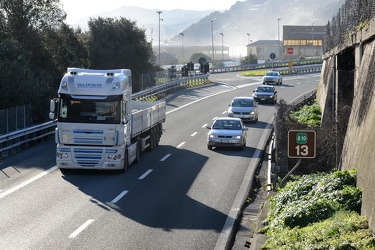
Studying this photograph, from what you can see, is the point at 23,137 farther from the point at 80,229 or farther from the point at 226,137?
the point at 80,229

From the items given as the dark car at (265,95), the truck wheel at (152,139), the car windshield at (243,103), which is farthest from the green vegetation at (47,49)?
the dark car at (265,95)

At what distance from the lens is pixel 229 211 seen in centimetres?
1892

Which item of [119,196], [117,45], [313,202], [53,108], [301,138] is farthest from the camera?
[117,45]

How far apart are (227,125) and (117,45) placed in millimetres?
36428

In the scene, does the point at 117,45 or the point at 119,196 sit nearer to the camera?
the point at 119,196

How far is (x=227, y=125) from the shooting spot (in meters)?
32.5

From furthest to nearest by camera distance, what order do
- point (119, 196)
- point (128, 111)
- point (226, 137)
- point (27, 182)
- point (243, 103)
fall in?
Answer: point (243, 103), point (226, 137), point (128, 111), point (27, 182), point (119, 196)

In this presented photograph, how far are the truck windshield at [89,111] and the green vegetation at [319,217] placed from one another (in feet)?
24.9

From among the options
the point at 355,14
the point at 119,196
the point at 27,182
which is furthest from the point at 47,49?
the point at 119,196

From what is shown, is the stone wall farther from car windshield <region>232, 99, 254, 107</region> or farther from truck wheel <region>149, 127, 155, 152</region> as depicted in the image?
car windshield <region>232, 99, 254, 107</region>

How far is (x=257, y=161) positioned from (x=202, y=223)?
1105cm

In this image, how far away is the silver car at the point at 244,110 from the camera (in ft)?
139

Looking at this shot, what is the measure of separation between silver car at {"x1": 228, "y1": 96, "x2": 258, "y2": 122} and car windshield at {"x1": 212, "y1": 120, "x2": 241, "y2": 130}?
961 centimetres

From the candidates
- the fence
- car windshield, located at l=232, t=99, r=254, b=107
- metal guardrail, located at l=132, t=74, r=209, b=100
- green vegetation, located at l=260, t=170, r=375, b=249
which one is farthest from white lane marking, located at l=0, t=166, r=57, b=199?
metal guardrail, located at l=132, t=74, r=209, b=100
